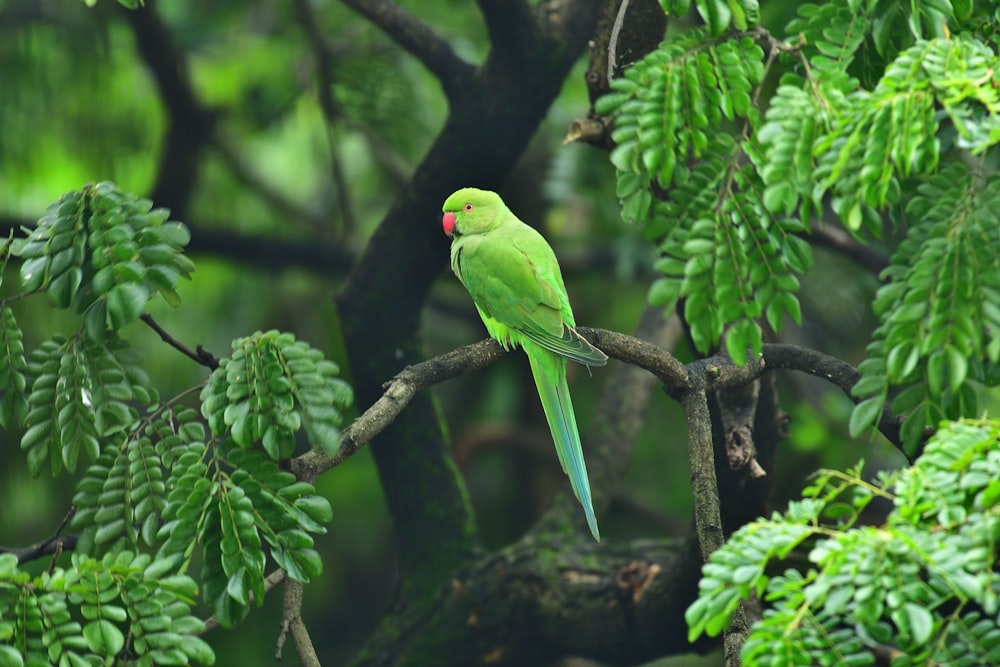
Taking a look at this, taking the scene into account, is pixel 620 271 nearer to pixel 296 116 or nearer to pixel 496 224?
pixel 496 224

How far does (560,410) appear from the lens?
7.62 feet

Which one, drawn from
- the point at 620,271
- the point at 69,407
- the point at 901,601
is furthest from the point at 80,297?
the point at 620,271

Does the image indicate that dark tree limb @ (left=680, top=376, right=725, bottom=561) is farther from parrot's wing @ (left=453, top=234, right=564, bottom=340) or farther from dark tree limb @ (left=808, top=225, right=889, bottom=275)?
dark tree limb @ (left=808, top=225, right=889, bottom=275)

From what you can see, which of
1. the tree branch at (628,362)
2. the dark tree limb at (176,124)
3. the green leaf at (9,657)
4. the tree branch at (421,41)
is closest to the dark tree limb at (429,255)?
the tree branch at (421,41)

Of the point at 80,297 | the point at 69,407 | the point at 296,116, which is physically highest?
the point at 296,116

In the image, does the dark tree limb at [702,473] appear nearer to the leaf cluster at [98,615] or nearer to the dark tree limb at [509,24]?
the leaf cluster at [98,615]

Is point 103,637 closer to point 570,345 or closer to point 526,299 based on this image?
point 570,345

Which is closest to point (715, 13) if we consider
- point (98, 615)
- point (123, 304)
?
point (123, 304)

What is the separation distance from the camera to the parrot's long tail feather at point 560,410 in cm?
225

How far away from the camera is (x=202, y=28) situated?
14.2 ft

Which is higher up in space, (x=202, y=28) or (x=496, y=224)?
(x=202, y=28)

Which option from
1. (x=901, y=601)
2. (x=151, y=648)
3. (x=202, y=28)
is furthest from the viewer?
(x=202, y=28)

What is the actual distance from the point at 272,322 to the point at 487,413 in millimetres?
1113

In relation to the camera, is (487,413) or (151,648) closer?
(151,648)
